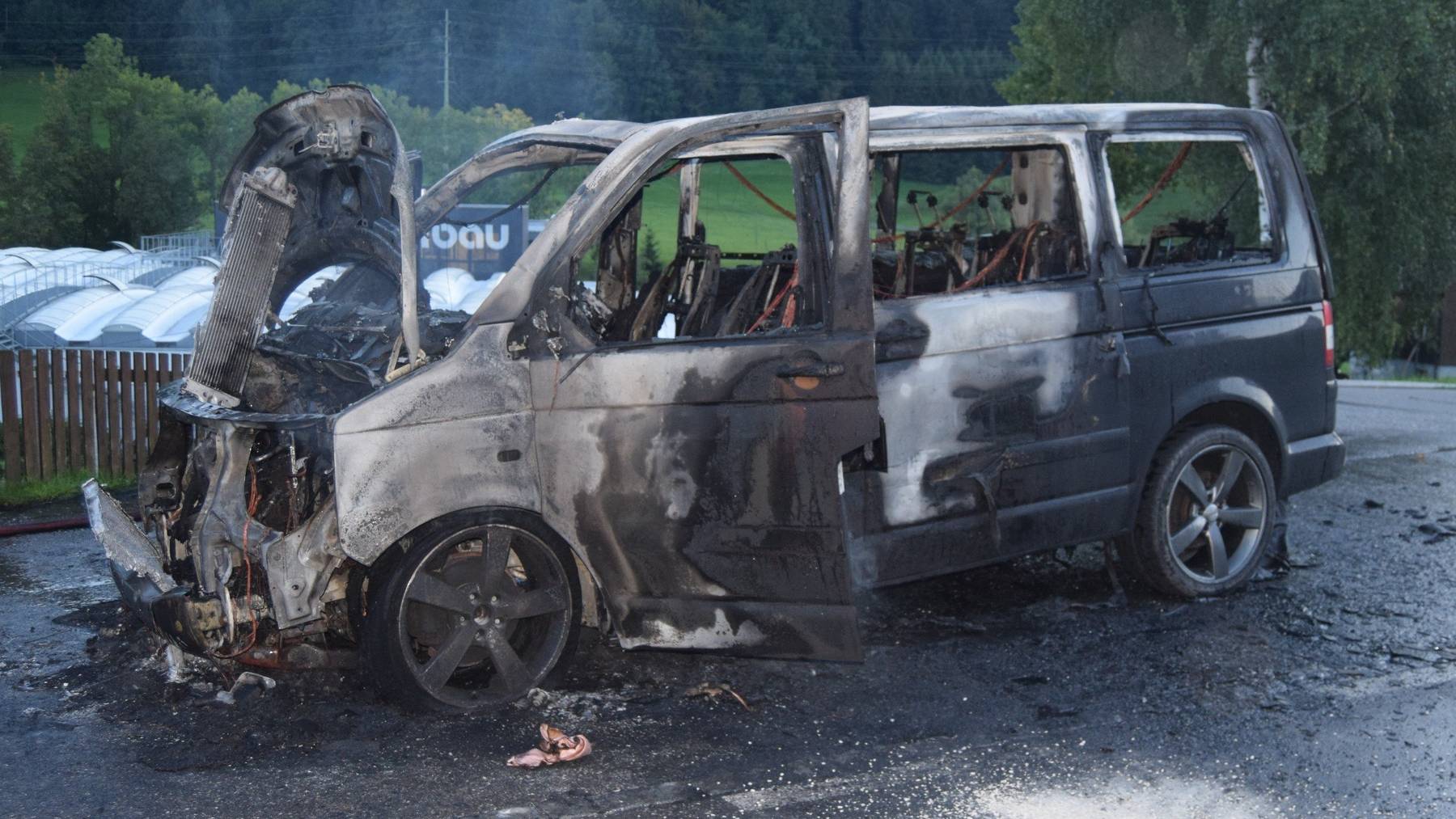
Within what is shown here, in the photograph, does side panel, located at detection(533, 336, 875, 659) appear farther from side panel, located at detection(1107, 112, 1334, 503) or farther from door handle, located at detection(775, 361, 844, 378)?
side panel, located at detection(1107, 112, 1334, 503)

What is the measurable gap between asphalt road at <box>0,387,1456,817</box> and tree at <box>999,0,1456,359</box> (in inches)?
778

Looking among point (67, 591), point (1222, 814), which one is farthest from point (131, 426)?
point (1222, 814)

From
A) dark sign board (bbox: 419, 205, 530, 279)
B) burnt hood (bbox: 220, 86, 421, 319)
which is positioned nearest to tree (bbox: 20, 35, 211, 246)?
dark sign board (bbox: 419, 205, 530, 279)

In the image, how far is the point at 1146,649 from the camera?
5.58 m

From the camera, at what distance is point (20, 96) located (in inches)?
2606

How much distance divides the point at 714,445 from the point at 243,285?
1949mm

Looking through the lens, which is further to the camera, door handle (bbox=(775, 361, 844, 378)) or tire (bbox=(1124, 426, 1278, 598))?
tire (bbox=(1124, 426, 1278, 598))

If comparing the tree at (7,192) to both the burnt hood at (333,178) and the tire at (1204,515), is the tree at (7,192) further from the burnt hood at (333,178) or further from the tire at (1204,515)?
the tire at (1204,515)

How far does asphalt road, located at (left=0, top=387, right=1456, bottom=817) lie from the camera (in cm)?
409

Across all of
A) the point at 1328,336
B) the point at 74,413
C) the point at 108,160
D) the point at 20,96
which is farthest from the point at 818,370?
the point at 20,96

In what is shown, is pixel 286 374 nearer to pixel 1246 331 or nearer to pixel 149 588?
pixel 149 588

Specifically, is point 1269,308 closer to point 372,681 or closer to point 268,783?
point 372,681

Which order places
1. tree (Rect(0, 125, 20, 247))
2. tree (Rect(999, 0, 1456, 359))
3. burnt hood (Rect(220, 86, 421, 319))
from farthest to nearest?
tree (Rect(0, 125, 20, 247)) < tree (Rect(999, 0, 1456, 359)) < burnt hood (Rect(220, 86, 421, 319))

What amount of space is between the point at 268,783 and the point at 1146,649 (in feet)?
11.4
